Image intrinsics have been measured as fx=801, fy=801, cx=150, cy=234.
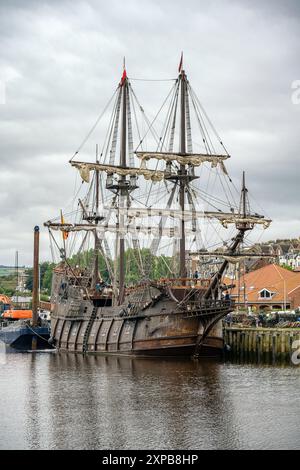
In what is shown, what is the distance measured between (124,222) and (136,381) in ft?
88.5

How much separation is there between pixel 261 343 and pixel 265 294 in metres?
34.9

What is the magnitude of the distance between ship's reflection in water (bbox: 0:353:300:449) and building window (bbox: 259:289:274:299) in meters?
36.5

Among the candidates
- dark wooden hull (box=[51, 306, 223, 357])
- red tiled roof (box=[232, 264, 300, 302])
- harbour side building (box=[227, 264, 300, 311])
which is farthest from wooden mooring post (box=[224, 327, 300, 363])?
red tiled roof (box=[232, 264, 300, 302])

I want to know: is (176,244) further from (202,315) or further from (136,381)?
(136,381)

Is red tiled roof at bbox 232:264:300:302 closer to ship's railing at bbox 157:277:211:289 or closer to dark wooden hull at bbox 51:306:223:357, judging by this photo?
dark wooden hull at bbox 51:306:223:357

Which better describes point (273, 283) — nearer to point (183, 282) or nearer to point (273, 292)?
point (273, 292)

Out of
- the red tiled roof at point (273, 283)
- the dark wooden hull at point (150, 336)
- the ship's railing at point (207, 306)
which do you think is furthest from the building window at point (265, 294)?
the ship's railing at point (207, 306)

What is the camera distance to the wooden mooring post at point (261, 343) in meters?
57.4

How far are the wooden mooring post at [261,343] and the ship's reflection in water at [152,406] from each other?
3.04m

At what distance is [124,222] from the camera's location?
7400 cm

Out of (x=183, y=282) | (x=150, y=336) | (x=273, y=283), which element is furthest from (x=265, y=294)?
(x=150, y=336)

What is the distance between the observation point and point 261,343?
6000 centimetres

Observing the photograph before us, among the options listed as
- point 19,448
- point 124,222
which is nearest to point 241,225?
point 124,222

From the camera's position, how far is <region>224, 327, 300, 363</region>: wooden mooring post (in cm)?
5744
